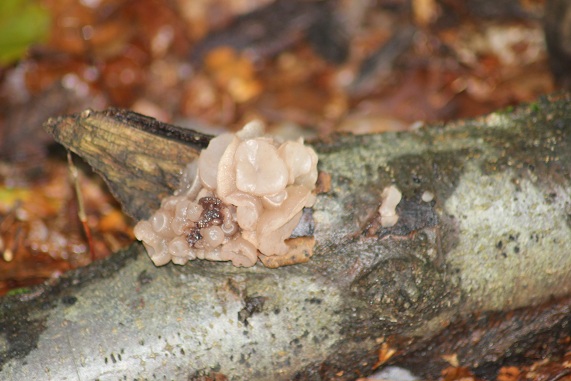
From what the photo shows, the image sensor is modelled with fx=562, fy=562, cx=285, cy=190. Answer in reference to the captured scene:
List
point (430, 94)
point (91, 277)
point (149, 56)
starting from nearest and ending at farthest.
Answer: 1. point (91, 277)
2. point (430, 94)
3. point (149, 56)

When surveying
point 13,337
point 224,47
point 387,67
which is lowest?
point 13,337

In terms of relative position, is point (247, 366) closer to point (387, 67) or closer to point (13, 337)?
point (13, 337)

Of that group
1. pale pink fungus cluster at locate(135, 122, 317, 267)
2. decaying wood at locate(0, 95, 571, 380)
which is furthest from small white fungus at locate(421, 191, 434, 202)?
pale pink fungus cluster at locate(135, 122, 317, 267)

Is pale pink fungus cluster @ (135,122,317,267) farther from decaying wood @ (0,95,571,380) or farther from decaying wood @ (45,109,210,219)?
decaying wood @ (45,109,210,219)

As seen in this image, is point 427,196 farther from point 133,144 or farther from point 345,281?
point 133,144

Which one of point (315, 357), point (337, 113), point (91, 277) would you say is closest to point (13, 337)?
point (91, 277)

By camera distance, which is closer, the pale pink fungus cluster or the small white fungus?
the pale pink fungus cluster

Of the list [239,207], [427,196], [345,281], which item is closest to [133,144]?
[239,207]
